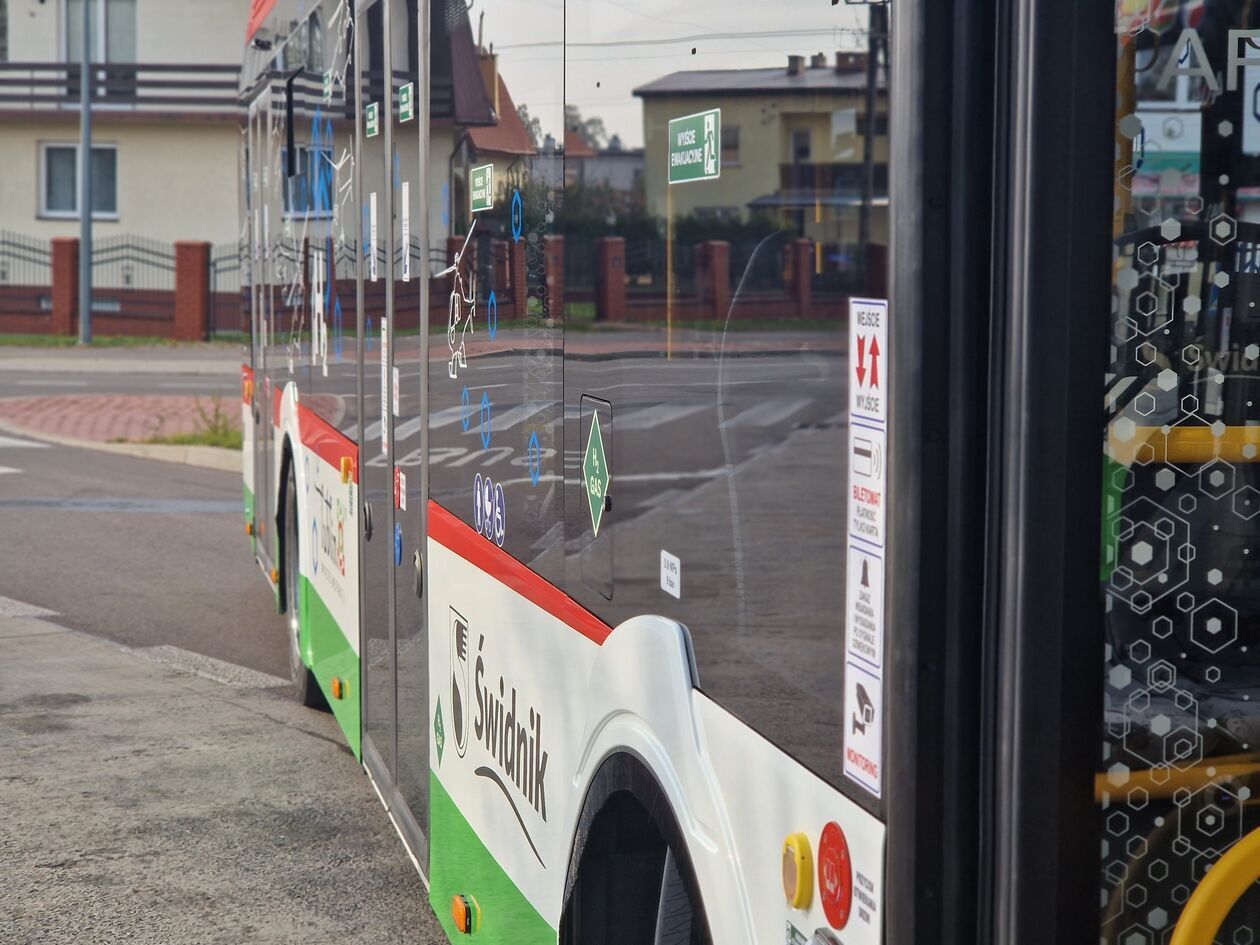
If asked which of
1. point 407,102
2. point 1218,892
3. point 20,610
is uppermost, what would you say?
point 407,102

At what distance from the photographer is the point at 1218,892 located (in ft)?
4.67

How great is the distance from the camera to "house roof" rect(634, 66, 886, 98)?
1.45 metres

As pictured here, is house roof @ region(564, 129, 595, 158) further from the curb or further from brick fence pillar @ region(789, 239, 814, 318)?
the curb

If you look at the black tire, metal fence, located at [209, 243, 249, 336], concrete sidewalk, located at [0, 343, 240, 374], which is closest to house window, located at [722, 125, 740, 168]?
the black tire

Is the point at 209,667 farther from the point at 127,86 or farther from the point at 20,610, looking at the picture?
the point at 127,86

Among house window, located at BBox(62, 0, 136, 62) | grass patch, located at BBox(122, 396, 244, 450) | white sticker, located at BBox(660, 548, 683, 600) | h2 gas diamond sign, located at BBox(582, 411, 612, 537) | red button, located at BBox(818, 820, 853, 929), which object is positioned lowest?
grass patch, located at BBox(122, 396, 244, 450)

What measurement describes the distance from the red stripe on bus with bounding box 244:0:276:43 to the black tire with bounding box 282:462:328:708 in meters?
2.00

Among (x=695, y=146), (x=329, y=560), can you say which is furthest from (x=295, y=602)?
(x=695, y=146)

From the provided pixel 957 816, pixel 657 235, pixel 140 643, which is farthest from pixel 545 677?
pixel 140 643

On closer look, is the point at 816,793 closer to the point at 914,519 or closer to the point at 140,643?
the point at 914,519

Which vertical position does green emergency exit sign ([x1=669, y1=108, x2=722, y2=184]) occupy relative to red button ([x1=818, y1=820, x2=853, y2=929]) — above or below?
above

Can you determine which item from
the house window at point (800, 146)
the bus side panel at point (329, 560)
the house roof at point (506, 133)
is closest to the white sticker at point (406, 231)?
the house roof at point (506, 133)

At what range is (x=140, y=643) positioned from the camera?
318 inches

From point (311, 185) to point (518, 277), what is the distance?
3029 mm
